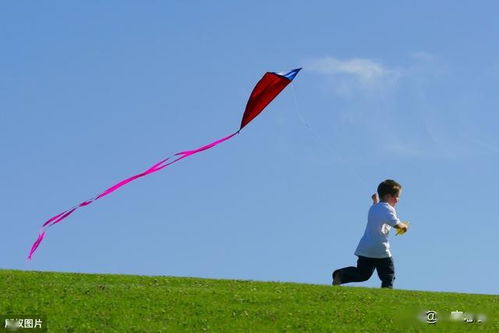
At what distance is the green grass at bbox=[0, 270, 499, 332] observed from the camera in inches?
562

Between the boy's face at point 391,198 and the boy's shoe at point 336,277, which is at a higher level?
the boy's face at point 391,198

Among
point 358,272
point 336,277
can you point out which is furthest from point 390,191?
point 336,277

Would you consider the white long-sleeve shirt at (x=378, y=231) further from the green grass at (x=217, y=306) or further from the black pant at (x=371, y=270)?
the green grass at (x=217, y=306)

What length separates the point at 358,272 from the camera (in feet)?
64.0

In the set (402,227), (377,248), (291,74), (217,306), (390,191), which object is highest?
(291,74)

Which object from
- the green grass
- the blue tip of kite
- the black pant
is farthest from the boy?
the blue tip of kite

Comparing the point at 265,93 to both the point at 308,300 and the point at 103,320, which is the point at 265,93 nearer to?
the point at 308,300

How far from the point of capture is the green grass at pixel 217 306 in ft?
46.8

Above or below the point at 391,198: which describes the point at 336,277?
below

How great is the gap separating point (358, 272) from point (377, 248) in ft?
2.15

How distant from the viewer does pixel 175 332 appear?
45.2 ft

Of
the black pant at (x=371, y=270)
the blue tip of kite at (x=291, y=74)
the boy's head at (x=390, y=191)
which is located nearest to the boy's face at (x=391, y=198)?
the boy's head at (x=390, y=191)

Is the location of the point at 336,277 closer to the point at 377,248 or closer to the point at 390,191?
the point at 377,248

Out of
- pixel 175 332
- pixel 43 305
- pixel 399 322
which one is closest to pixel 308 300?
pixel 399 322
